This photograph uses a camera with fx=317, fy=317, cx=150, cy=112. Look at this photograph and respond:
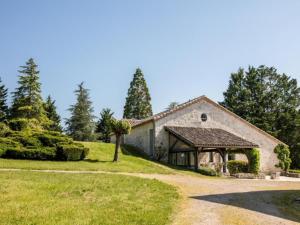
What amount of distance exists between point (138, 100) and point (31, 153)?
41.8 m

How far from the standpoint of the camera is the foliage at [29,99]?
160 feet

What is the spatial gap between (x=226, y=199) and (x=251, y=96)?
5191 cm

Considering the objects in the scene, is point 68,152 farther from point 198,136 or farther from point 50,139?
point 198,136

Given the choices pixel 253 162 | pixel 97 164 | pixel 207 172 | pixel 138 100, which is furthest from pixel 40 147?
pixel 138 100

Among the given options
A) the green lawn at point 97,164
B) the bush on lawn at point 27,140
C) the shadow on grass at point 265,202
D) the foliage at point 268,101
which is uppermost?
the foliage at point 268,101

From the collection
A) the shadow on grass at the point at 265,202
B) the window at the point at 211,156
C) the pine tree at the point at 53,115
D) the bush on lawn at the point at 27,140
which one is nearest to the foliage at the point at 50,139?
the bush on lawn at the point at 27,140

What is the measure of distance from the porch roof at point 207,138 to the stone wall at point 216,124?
89 centimetres

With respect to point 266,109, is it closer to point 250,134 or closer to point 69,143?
point 250,134

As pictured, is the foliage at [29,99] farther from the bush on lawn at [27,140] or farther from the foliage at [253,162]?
the foliage at [253,162]

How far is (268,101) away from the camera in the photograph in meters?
60.1

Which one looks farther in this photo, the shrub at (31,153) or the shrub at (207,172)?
the shrub at (207,172)

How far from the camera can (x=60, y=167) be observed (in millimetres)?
21391

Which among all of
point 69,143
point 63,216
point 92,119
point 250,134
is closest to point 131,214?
point 63,216

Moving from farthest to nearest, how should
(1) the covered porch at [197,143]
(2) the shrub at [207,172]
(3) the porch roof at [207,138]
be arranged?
(3) the porch roof at [207,138]
(1) the covered porch at [197,143]
(2) the shrub at [207,172]
